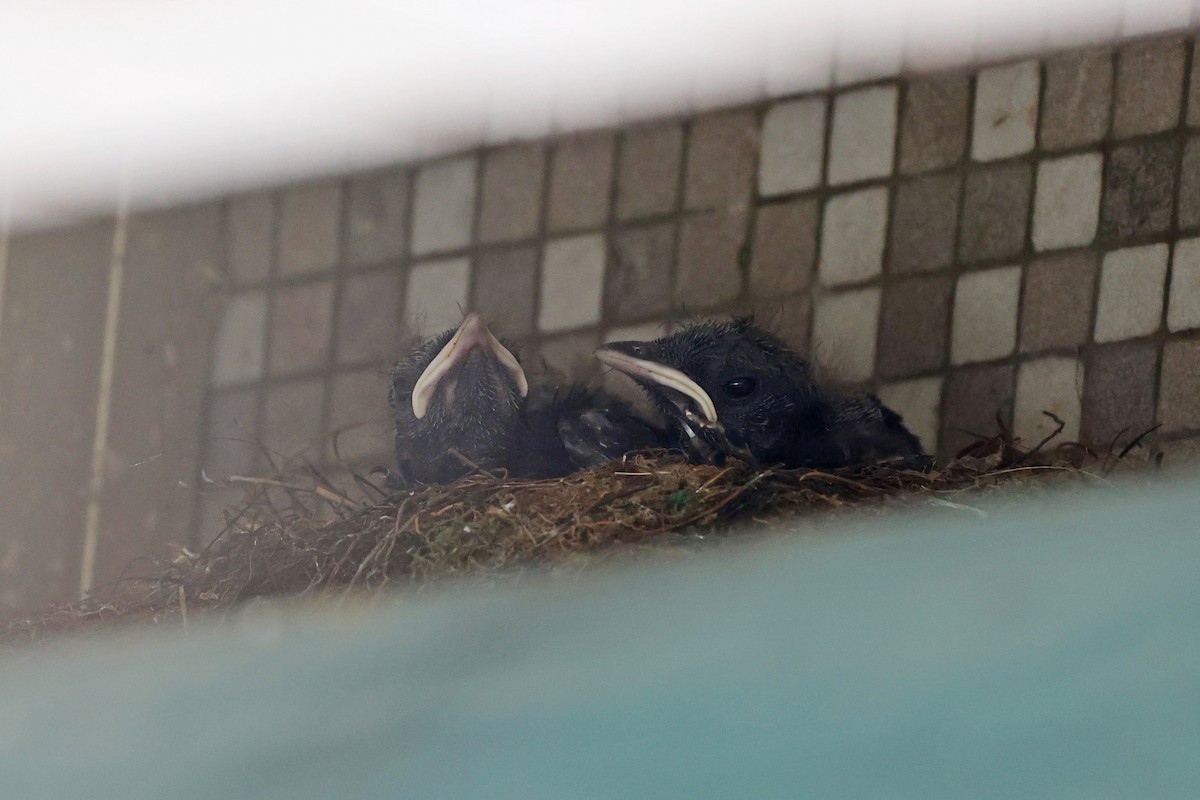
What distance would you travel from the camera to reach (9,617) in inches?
154

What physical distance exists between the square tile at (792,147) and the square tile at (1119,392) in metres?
0.69

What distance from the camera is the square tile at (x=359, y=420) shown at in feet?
12.9

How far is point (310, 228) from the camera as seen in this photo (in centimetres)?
410

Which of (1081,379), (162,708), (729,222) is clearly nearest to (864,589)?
(162,708)

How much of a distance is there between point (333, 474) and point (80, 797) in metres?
2.00

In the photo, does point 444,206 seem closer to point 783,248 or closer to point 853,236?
point 783,248

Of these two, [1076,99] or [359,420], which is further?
[359,420]

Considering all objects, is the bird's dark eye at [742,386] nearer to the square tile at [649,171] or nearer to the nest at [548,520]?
the nest at [548,520]

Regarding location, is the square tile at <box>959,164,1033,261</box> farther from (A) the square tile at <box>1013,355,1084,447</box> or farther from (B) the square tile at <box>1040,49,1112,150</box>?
(A) the square tile at <box>1013,355,1084,447</box>

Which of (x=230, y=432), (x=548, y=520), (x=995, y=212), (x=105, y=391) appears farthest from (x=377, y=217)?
(x=548, y=520)

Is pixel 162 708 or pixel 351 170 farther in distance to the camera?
pixel 351 170

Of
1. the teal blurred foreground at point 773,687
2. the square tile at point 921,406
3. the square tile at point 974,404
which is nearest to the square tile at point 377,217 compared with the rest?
the square tile at point 921,406

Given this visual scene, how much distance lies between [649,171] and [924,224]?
0.62 meters

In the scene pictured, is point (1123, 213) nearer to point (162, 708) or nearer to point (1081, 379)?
point (1081, 379)
